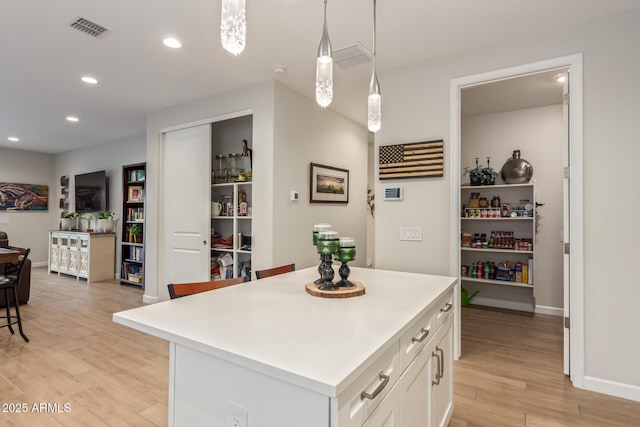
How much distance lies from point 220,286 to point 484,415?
5.98 feet

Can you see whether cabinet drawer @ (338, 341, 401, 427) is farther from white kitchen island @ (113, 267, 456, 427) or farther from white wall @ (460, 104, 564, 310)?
white wall @ (460, 104, 564, 310)

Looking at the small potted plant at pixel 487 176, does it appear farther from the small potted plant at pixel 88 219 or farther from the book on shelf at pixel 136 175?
the small potted plant at pixel 88 219

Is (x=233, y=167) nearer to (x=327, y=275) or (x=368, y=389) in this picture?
(x=327, y=275)

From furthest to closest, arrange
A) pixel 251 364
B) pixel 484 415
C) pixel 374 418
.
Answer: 1. pixel 484 415
2. pixel 374 418
3. pixel 251 364

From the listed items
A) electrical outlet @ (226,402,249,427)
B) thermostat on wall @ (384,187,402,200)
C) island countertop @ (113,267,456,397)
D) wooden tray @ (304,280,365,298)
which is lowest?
electrical outlet @ (226,402,249,427)

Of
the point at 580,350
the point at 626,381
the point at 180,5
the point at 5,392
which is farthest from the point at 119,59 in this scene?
the point at 626,381

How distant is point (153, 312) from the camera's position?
1269 mm

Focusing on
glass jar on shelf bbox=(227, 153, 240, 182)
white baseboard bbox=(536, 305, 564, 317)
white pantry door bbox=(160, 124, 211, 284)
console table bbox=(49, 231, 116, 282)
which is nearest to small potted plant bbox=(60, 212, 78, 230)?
console table bbox=(49, 231, 116, 282)

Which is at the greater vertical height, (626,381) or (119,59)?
(119,59)

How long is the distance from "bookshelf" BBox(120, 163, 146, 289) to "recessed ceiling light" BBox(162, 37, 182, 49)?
3.40 metres

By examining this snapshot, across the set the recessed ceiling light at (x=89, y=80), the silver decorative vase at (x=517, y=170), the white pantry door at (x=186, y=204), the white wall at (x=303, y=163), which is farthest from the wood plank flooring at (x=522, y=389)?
the recessed ceiling light at (x=89, y=80)

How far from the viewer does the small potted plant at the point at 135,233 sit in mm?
5781

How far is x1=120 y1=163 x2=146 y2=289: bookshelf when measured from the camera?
18.9 feet

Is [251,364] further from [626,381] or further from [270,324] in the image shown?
[626,381]
